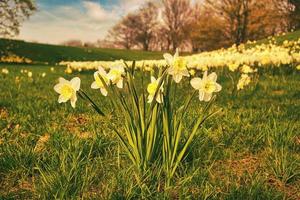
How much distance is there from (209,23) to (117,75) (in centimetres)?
4324

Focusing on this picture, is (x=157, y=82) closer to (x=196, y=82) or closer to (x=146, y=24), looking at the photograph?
(x=196, y=82)

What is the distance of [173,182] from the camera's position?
2547 mm

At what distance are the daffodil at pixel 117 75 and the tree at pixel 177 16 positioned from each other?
58768 mm

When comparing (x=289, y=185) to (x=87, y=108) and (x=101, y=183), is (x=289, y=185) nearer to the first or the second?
(x=101, y=183)

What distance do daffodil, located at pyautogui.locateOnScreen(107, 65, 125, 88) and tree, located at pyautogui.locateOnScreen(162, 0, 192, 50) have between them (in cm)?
5877

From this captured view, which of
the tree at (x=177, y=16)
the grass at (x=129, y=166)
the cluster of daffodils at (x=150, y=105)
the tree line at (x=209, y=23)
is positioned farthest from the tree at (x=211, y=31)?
the cluster of daffodils at (x=150, y=105)

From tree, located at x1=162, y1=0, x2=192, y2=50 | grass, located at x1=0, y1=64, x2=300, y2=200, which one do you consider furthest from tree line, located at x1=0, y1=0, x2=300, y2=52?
grass, located at x1=0, y1=64, x2=300, y2=200

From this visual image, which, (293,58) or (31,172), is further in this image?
(293,58)

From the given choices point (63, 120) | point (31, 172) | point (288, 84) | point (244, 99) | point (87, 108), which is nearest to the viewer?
point (31, 172)

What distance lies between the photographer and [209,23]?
145 ft

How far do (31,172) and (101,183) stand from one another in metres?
0.63

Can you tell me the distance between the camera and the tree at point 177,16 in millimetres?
60281

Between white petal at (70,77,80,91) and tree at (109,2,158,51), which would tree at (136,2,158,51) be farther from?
white petal at (70,77,80,91)

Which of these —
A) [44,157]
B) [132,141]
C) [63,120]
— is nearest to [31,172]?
[44,157]
